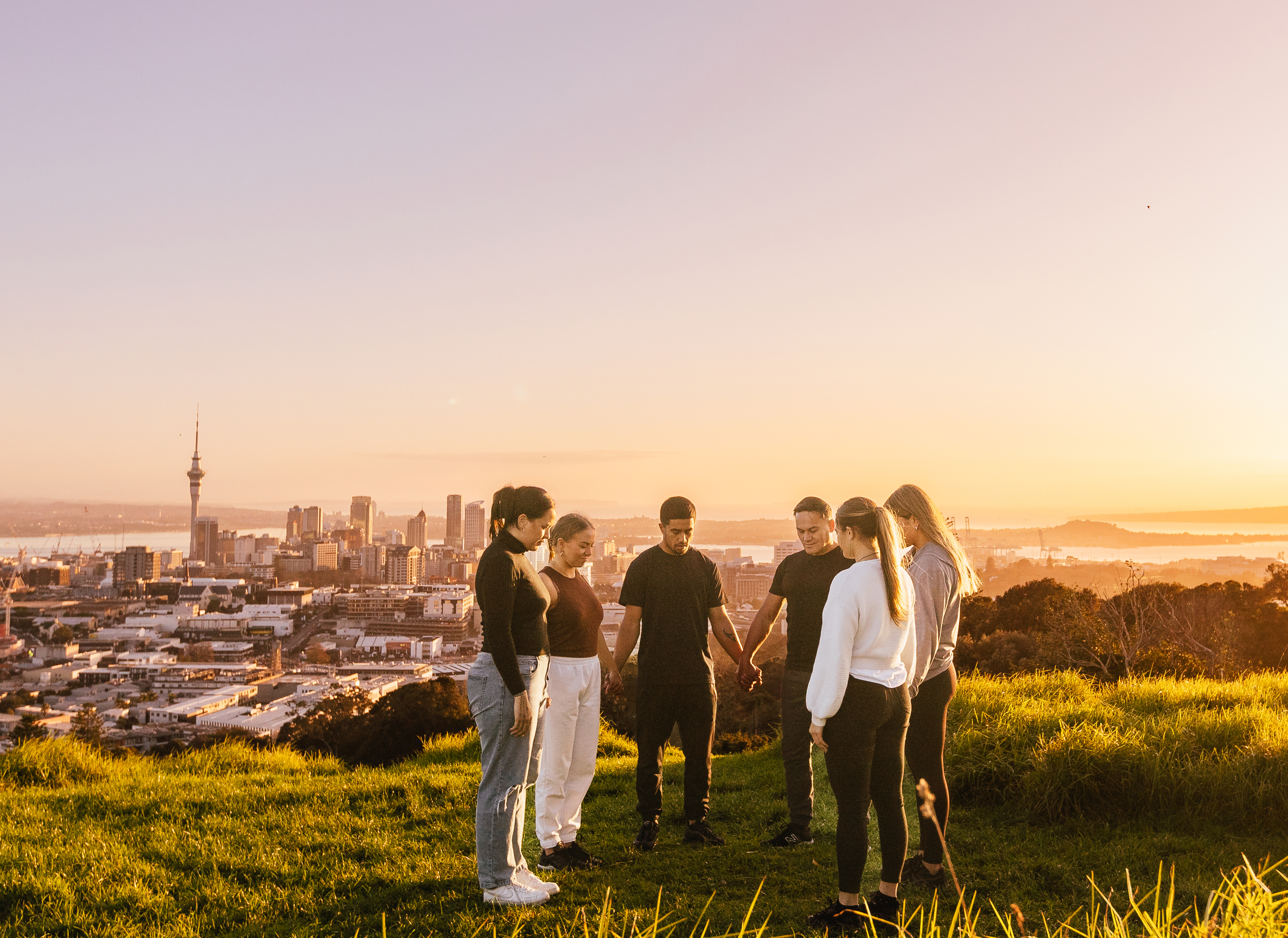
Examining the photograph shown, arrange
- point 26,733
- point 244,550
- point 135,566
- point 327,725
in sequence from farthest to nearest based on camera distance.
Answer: point 244,550
point 135,566
point 327,725
point 26,733

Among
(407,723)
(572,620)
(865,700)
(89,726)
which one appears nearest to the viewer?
(865,700)

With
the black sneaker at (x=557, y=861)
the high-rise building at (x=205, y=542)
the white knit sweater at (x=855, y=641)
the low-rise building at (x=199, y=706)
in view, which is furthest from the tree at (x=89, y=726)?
the high-rise building at (x=205, y=542)

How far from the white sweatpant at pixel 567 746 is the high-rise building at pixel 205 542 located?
262 ft

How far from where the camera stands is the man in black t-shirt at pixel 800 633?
4688mm

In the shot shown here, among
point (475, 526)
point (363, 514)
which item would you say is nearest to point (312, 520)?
point (363, 514)

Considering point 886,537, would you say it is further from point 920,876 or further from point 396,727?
point 396,727

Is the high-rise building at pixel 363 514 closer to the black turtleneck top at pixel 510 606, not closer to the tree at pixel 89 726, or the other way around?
the tree at pixel 89 726

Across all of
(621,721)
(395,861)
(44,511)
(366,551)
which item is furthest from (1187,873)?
(44,511)

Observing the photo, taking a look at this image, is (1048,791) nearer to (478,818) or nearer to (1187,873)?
(1187,873)

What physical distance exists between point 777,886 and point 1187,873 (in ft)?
7.31

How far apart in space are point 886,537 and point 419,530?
61.1 meters

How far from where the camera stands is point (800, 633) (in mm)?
4730

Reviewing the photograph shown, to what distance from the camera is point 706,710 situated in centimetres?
472

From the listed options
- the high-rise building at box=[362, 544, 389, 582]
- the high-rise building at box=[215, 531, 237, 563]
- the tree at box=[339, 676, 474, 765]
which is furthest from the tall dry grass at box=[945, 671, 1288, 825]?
the high-rise building at box=[215, 531, 237, 563]
